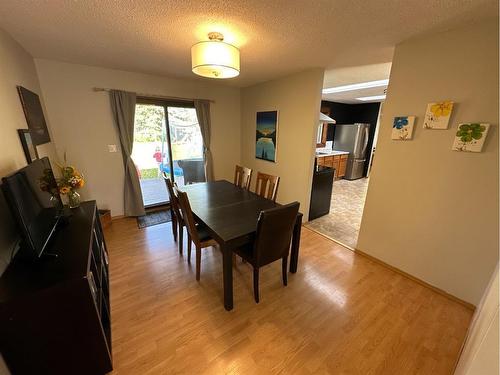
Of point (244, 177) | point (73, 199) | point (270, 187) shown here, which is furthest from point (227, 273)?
point (73, 199)

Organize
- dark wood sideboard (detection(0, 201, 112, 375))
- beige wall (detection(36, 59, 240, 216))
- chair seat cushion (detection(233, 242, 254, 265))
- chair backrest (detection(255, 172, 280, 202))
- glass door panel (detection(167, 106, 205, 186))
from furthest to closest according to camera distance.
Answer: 1. glass door panel (detection(167, 106, 205, 186))
2. beige wall (detection(36, 59, 240, 216))
3. chair backrest (detection(255, 172, 280, 202))
4. chair seat cushion (detection(233, 242, 254, 265))
5. dark wood sideboard (detection(0, 201, 112, 375))

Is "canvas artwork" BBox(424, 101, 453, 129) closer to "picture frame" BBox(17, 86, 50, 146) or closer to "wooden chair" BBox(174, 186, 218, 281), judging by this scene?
"wooden chair" BBox(174, 186, 218, 281)

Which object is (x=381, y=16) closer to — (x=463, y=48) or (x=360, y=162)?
(x=463, y=48)

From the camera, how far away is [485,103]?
1.52 metres

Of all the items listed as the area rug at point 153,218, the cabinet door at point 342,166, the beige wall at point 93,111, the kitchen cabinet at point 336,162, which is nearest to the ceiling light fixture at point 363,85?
the kitchen cabinet at point 336,162

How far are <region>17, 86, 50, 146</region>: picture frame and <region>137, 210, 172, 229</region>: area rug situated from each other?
1579 mm

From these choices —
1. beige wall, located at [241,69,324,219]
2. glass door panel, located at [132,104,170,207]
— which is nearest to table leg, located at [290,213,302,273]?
beige wall, located at [241,69,324,219]

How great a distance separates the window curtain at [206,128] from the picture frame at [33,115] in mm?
Result: 2065

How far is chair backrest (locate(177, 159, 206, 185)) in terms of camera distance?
3.96 meters

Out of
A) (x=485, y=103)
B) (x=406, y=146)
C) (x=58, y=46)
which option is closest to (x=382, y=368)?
(x=406, y=146)

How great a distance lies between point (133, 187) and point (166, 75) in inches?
74.1

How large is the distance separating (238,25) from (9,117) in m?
1.93

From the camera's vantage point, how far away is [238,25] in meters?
1.62

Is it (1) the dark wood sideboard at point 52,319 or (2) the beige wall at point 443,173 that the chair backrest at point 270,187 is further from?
(1) the dark wood sideboard at point 52,319
